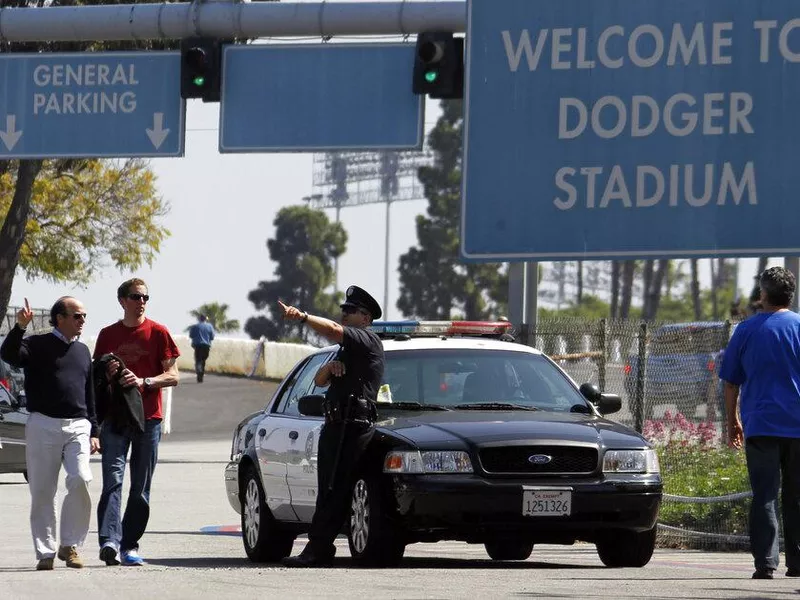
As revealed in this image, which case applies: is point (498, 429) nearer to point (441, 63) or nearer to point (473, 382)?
point (473, 382)

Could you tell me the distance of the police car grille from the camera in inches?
496

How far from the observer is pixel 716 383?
2316cm

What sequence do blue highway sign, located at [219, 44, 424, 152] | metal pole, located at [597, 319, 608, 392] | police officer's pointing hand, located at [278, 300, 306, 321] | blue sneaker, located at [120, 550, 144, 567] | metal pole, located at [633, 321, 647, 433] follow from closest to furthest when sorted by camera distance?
police officer's pointing hand, located at [278, 300, 306, 321] < blue sneaker, located at [120, 550, 144, 567] < metal pole, located at [633, 321, 647, 433] < metal pole, located at [597, 319, 608, 392] < blue highway sign, located at [219, 44, 424, 152]

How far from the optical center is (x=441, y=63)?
855 inches

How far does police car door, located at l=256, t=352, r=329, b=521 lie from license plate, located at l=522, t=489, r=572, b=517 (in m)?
1.96

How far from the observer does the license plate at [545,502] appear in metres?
12.5

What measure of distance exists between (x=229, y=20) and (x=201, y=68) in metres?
1.00

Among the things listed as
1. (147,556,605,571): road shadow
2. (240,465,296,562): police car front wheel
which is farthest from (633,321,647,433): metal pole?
(240,465,296,562): police car front wheel

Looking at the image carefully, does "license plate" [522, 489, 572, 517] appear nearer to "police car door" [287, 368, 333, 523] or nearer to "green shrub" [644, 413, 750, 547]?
"police car door" [287, 368, 333, 523]

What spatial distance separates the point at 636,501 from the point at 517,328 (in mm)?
6869

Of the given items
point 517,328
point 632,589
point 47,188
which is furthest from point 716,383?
point 47,188

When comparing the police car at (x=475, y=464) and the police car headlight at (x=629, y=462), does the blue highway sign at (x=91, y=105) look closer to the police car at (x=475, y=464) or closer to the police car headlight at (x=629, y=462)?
the police car at (x=475, y=464)

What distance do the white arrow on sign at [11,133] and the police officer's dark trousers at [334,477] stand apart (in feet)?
43.9

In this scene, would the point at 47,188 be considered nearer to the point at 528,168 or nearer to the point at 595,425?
the point at 528,168
